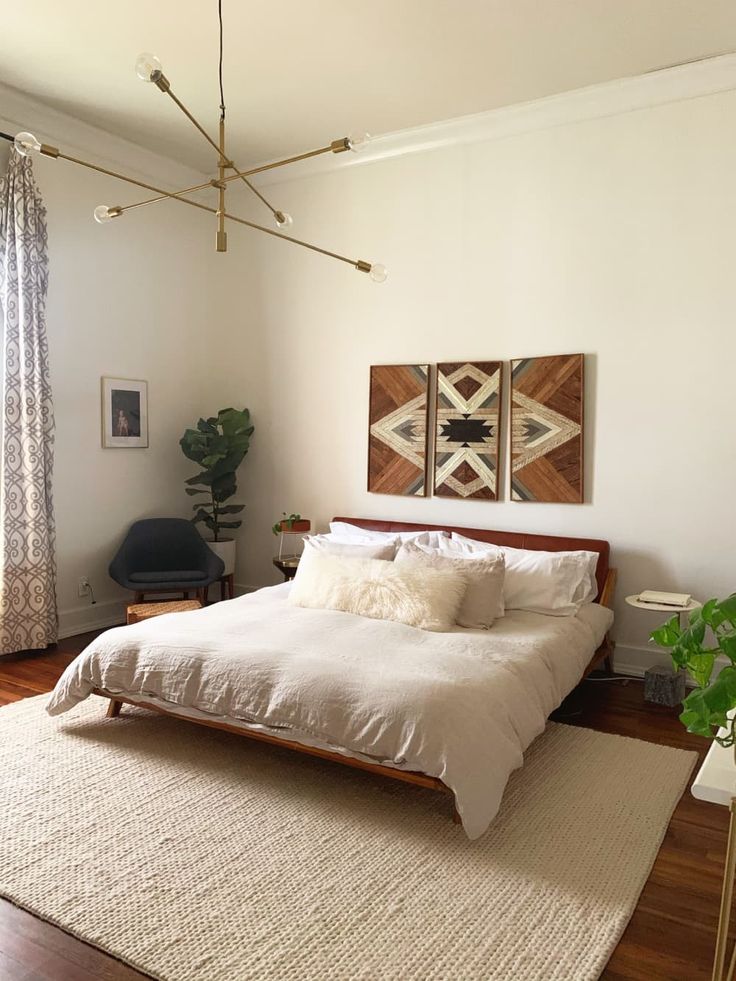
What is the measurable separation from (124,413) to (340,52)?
2.76m

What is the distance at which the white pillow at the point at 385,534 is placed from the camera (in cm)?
464

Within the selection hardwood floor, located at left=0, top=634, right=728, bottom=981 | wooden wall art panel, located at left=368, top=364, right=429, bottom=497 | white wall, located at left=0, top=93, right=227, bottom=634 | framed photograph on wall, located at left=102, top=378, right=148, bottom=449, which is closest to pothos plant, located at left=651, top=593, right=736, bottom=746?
hardwood floor, located at left=0, top=634, right=728, bottom=981

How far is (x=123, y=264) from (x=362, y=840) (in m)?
4.23

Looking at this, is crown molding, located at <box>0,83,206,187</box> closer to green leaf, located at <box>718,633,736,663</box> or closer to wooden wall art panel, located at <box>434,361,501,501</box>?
wooden wall art panel, located at <box>434,361,501,501</box>

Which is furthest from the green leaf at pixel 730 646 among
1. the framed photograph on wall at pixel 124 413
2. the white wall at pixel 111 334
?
the framed photograph on wall at pixel 124 413

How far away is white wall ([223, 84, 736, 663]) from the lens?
413 centimetres

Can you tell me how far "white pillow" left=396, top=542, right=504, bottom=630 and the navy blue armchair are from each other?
1711 millimetres

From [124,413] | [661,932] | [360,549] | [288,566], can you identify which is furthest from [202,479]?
[661,932]

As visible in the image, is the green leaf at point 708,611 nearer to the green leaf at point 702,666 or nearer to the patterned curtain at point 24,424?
the green leaf at point 702,666

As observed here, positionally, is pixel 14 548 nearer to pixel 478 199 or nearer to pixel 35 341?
pixel 35 341

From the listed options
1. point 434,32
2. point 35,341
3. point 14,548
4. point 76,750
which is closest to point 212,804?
point 76,750

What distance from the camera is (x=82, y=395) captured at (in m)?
5.15

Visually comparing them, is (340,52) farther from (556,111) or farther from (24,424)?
(24,424)

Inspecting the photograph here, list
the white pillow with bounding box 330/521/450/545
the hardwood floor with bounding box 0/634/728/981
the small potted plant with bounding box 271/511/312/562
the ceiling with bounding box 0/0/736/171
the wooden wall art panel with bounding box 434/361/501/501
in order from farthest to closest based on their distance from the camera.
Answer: the small potted plant with bounding box 271/511/312/562
the wooden wall art panel with bounding box 434/361/501/501
the white pillow with bounding box 330/521/450/545
the ceiling with bounding box 0/0/736/171
the hardwood floor with bounding box 0/634/728/981
